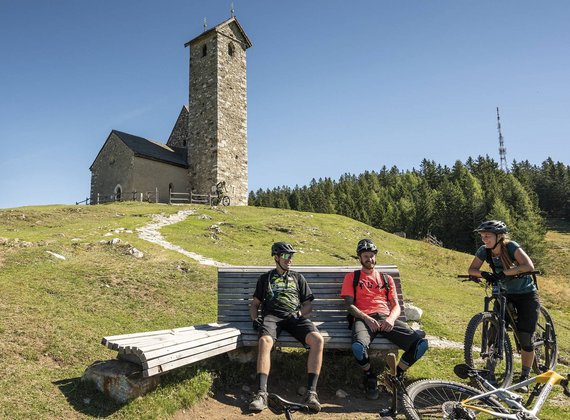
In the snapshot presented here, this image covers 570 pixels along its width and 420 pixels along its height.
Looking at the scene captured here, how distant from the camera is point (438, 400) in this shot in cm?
412

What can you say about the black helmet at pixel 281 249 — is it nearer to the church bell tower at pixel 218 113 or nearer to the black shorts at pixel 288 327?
the black shorts at pixel 288 327

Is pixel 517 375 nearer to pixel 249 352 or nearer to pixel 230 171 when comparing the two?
pixel 249 352

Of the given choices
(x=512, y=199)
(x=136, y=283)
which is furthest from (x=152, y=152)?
(x=512, y=199)

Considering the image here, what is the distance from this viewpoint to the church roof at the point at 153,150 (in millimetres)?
39531

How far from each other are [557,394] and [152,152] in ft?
132

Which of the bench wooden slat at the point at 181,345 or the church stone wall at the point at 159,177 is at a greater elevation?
the church stone wall at the point at 159,177

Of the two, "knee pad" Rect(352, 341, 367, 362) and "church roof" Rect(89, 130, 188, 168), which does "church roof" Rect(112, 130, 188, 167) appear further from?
"knee pad" Rect(352, 341, 367, 362)

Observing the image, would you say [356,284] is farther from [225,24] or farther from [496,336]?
[225,24]

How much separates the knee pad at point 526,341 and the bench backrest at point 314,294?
1.68 meters

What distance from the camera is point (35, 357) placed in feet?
18.6

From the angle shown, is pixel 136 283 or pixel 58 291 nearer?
pixel 58 291

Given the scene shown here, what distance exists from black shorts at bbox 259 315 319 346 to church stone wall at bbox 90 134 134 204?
118 feet

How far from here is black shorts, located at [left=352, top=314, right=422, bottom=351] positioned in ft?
18.7

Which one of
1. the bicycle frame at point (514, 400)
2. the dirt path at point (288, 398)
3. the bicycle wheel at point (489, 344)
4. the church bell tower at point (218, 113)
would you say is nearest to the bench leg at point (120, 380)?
the dirt path at point (288, 398)
